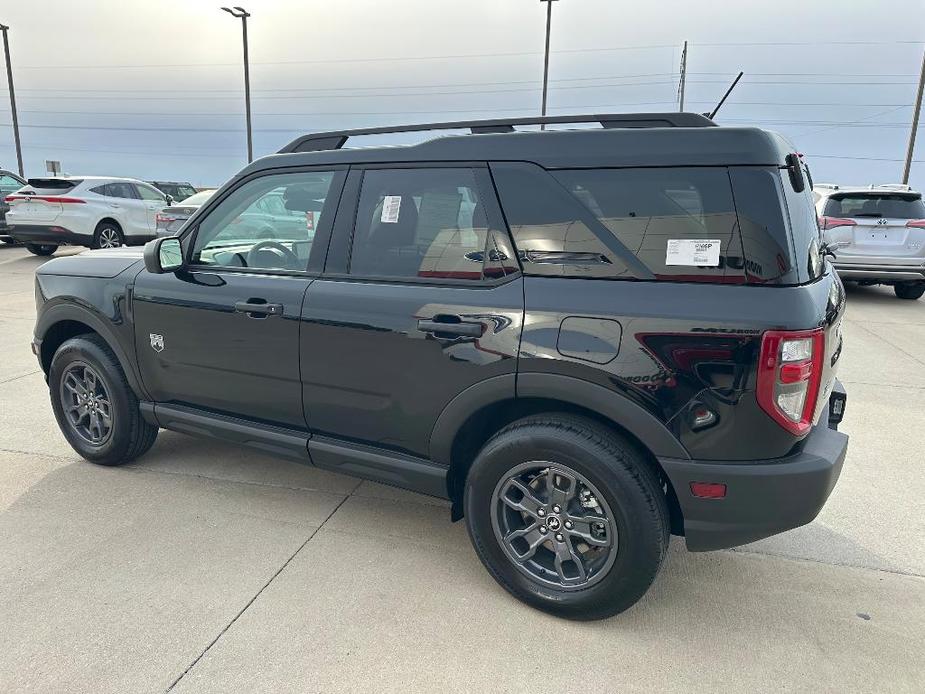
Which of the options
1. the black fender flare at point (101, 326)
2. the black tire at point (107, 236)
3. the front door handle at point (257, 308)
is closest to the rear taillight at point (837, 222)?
the front door handle at point (257, 308)

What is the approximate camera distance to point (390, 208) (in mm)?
2857

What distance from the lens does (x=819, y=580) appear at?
2.85 metres

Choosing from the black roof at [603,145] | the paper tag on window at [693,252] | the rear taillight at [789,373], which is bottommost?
the rear taillight at [789,373]

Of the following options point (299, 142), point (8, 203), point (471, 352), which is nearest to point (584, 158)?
point (471, 352)

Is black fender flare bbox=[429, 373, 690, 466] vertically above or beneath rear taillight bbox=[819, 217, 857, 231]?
beneath

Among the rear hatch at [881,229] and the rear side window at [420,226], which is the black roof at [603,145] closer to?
the rear side window at [420,226]

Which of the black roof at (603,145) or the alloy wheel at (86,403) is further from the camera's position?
the alloy wheel at (86,403)

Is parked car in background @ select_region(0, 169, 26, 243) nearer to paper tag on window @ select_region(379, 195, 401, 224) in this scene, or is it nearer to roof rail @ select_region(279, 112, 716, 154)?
roof rail @ select_region(279, 112, 716, 154)

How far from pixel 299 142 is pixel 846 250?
881 cm

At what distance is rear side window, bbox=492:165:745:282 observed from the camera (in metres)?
2.22

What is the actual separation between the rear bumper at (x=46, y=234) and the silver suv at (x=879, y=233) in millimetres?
13205

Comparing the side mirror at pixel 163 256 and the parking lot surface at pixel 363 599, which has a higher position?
the side mirror at pixel 163 256

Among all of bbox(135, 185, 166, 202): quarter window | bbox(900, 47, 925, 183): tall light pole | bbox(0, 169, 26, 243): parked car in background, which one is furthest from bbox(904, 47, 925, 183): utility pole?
bbox(0, 169, 26, 243): parked car in background

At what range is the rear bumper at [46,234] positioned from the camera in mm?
12898
